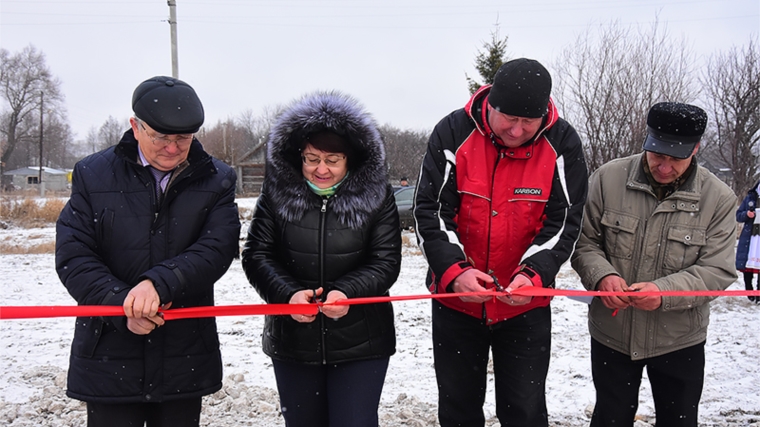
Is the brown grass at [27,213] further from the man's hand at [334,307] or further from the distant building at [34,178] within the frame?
the distant building at [34,178]

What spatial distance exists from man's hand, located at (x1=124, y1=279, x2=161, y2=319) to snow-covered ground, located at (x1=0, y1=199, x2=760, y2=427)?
1.95 meters

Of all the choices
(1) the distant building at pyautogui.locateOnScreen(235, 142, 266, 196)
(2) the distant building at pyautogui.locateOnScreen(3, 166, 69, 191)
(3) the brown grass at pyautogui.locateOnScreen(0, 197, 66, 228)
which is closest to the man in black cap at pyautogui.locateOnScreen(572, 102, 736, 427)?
(3) the brown grass at pyautogui.locateOnScreen(0, 197, 66, 228)

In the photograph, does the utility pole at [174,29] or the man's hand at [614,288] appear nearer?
the man's hand at [614,288]

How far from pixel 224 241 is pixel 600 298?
2154 mm

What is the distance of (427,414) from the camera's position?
13.5 ft

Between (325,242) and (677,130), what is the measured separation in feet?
6.33

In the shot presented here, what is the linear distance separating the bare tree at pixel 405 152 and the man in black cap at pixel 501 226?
41015 mm

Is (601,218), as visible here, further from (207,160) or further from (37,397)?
(37,397)

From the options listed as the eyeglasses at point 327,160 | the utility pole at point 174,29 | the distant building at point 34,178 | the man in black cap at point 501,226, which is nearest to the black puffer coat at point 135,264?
the eyeglasses at point 327,160

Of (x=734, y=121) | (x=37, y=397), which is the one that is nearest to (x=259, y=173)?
(x=734, y=121)

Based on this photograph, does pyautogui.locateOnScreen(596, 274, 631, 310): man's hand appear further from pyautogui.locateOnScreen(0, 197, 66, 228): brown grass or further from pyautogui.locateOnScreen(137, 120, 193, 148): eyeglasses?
pyautogui.locateOnScreen(0, 197, 66, 228): brown grass

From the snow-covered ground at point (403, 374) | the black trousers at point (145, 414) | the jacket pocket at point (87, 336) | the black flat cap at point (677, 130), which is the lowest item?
the snow-covered ground at point (403, 374)

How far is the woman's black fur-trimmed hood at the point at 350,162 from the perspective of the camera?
2.74 m

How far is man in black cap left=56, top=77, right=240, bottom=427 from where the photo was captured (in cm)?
238
